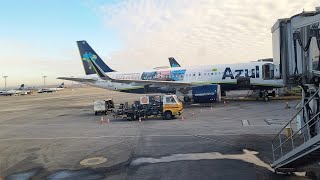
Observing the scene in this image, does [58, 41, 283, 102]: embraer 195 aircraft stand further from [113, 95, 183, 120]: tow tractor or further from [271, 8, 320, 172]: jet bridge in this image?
[271, 8, 320, 172]: jet bridge

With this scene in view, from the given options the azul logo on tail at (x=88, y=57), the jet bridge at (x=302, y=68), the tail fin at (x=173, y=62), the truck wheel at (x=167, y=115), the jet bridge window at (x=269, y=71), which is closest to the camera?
the jet bridge at (x=302, y=68)

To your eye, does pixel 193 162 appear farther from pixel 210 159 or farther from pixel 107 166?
pixel 107 166

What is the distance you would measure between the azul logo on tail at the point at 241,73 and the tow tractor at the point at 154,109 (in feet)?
45.6

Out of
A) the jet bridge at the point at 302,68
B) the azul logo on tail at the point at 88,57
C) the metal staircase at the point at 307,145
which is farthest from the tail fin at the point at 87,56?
the metal staircase at the point at 307,145

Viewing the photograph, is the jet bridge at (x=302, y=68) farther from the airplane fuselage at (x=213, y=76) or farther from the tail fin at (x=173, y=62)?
the tail fin at (x=173, y=62)

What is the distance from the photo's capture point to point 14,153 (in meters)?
19.4

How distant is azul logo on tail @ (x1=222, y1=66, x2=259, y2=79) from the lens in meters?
42.5

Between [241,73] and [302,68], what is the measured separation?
31180mm

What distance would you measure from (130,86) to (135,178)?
3756 cm

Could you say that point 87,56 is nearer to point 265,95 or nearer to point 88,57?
point 88,57

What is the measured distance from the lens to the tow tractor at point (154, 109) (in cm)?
3100

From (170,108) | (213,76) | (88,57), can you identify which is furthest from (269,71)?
(88,57)

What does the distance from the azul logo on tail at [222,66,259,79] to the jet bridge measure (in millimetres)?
29159

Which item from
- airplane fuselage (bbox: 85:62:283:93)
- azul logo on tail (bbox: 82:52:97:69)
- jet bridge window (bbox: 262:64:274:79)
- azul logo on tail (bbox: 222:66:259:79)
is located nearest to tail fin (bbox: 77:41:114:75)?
azul logo on tail (bbox: 82:52:97:69)
